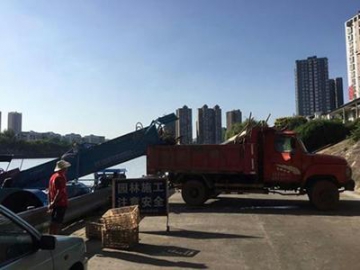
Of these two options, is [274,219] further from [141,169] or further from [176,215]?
[141,169]

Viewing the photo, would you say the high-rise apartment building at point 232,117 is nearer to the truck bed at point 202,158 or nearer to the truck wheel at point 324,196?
the truck bed at point 202,158

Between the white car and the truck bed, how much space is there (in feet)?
40.8

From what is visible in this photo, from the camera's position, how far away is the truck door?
644 inches

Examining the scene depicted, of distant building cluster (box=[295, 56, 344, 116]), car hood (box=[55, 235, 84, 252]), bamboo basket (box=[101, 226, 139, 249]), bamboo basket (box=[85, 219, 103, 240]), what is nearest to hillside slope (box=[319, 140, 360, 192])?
bamboo basket (box=[85, 219, 103, 240])

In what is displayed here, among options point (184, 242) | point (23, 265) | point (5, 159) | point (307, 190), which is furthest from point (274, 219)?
point (23, 265)

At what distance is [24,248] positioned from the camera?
426 cm

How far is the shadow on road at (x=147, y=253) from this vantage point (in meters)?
8.45

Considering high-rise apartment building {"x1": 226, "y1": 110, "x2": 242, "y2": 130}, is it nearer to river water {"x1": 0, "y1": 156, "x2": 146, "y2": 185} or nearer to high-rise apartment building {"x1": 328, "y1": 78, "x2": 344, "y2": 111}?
high-rise apartment building {"x1": 328, "y1": 78, "x2": 344, "y2": 111}

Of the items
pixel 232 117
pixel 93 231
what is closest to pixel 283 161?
pixel 93 231

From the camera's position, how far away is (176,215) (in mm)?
14977

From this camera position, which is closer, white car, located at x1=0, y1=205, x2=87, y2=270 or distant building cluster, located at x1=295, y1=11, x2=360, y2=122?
white car, located at x1=0, y1=205, x2=87, y2=270

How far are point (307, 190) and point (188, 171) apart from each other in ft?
14.1

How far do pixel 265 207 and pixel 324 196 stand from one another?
2.09 m

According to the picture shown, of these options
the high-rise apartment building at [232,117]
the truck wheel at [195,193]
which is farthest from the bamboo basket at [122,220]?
the high-rise apartment building at [232,117]
